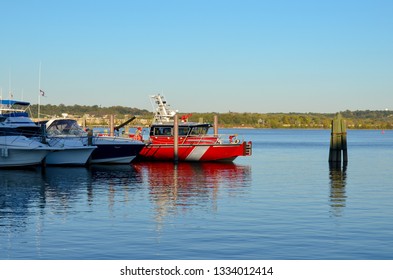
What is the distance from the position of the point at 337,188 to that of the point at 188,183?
7284 millimetres

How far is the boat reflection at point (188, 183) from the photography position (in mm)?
30234

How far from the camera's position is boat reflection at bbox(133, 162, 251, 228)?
30234 millimetres

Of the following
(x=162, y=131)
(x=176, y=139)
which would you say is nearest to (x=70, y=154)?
(x=176, y=139)

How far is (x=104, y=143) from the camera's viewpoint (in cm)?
5288

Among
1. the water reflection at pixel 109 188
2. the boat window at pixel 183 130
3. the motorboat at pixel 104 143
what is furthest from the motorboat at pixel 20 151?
the boat window at pixel 183 130

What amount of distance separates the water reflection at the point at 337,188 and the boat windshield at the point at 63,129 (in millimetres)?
16788

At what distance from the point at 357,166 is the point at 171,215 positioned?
33.5m

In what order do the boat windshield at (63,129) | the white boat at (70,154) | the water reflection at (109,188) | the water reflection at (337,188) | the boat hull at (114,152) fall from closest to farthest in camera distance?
the water reflection at (109,188) < the water reflection at (337,188) < the white boat at (70,154) < the boat hull at (114,152) < the boat windshield at (63,129)

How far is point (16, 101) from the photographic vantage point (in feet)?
172

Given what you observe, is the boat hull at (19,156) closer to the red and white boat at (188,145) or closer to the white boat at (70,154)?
the white boat at (70,154)

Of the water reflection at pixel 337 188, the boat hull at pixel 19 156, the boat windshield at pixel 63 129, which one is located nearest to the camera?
the water reflection at pixel 337 188

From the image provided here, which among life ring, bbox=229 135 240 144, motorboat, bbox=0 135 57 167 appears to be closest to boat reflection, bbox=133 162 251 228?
life ring, bbox=229 135 240 144
